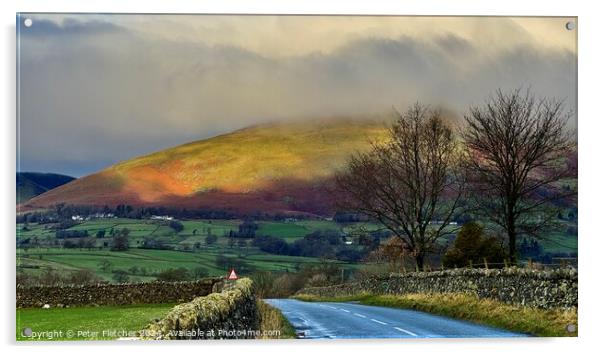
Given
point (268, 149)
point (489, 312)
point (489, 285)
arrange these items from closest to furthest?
point (268, 149) < point (489, 312) < point (489, 285)

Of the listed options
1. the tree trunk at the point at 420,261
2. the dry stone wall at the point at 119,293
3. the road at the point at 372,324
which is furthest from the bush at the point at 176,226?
the tree trunk at the point at 420,261

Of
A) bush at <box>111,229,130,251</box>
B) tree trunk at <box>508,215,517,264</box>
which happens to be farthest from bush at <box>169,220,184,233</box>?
tree trunk at <box>508,215,517,264</box>

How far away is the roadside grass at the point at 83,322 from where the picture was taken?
18.7m

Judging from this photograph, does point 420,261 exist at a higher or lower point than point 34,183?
lower

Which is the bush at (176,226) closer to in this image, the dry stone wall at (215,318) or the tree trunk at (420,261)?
the dry stone wall at (215,318)

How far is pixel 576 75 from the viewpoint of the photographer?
774 inches

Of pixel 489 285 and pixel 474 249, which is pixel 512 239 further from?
pixel 489 285

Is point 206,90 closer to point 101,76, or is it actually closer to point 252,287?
point 101,76

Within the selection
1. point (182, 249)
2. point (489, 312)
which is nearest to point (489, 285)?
point (489, 312)

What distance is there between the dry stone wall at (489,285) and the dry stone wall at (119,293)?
288cm

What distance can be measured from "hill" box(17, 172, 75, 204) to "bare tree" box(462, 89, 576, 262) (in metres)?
9.07

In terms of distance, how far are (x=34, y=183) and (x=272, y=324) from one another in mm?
5758

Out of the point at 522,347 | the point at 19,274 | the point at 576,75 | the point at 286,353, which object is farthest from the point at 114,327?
the point at 576,75

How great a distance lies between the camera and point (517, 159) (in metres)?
21.3
